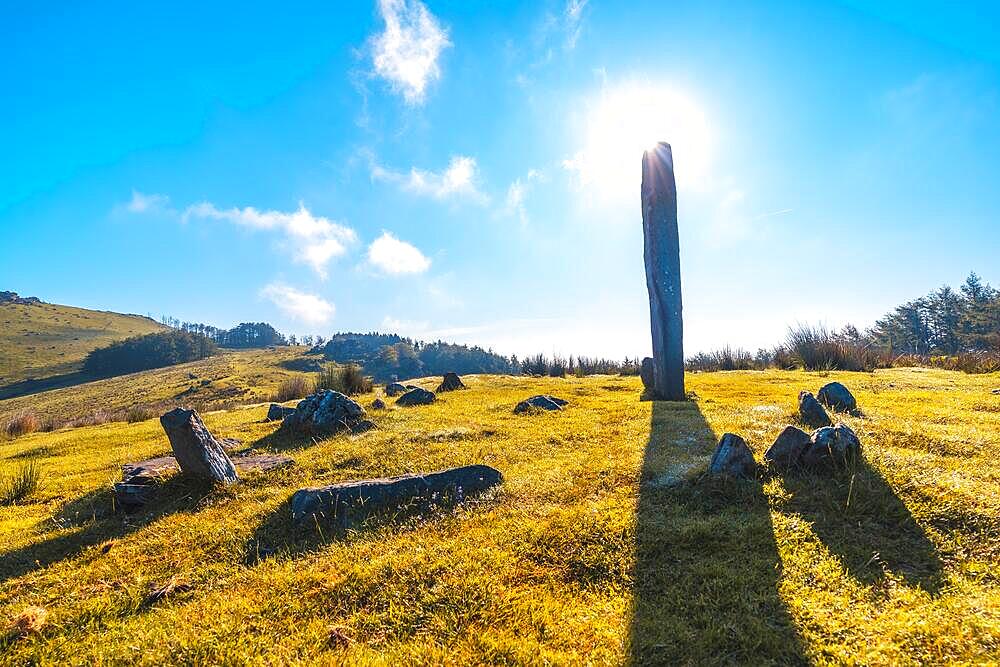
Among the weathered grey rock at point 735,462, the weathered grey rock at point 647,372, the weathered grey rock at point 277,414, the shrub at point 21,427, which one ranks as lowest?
the shrub at point 21,427

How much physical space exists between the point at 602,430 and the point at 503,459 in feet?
6.90

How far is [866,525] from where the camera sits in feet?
10.8

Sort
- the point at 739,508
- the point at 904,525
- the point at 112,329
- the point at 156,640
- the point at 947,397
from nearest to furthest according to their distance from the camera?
1. the point at 156,640
2. the point at 904,525
3. the point at 739,508
4. the point at 947,397
5. the point at 112,329

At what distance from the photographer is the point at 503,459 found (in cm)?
570

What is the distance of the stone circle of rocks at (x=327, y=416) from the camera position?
7691mm

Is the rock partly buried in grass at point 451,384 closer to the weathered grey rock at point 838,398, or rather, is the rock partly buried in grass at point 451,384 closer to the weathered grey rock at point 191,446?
the weathered grey rock at point 191,446

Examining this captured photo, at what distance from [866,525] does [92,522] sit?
7334 mm

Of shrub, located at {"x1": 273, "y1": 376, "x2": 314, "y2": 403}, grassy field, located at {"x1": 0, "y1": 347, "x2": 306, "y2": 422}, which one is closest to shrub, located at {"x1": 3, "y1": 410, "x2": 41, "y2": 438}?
shrub, located at {"x1": 273, "y1": 376, "x2": 314, "y2": 403}

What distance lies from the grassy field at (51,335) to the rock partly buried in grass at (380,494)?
13367 cm

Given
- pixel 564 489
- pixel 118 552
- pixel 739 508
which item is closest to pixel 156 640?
pixel 118 552

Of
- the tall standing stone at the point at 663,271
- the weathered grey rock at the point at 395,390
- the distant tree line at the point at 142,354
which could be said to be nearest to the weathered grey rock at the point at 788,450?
the tall standing stone at the point at 663,271

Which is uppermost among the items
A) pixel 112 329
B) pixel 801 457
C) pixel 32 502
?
pixel 112 329

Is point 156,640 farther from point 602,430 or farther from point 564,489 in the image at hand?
point 602,430

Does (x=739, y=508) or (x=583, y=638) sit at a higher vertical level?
(x=739, y=508)
